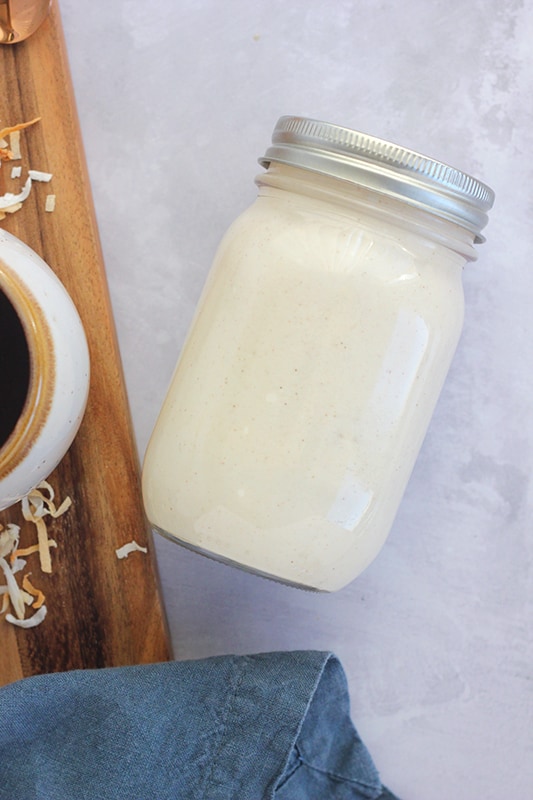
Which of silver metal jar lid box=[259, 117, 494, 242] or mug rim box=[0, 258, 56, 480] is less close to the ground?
silver metal jar lid box=[259, 117, 494, 242]

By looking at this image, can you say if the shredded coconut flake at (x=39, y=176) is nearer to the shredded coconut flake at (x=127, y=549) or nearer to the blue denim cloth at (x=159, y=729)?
the shredded coconut flake at (x=127, y=549)

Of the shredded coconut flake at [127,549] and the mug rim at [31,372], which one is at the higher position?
the mug rim at [31,372]

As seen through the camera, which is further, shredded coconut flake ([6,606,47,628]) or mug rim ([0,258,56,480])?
shredded coconut flake ([6,606,47,628])

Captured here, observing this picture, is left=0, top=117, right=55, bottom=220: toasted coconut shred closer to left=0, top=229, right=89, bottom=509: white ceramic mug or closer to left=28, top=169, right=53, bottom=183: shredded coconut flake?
left=28, top=169, right=53, bottom=183: shredded coconut flake

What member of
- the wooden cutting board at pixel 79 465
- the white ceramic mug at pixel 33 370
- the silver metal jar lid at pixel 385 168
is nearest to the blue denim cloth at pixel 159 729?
the wooden cutting board at pixel 79 465

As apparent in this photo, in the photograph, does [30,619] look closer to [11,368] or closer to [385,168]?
[11,368]

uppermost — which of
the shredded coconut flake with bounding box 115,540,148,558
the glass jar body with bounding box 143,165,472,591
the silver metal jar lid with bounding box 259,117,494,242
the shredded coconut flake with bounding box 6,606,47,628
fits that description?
the silver metal jar lid with bounding box 259,117,494,242

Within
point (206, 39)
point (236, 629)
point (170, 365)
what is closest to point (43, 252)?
point (170, 365)

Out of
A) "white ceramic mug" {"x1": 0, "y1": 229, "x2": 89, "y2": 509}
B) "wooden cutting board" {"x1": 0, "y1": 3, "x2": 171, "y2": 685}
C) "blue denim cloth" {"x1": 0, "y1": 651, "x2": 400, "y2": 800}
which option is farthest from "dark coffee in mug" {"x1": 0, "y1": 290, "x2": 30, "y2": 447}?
"blue denim cloth" {"x1": 0, "y1": 651, "x2": 400, "y2": 800}
